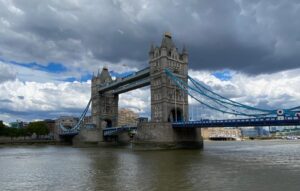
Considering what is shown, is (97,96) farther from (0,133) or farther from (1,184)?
(1,184)

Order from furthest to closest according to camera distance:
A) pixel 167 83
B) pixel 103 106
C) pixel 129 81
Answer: pixel 103 106 < pixel 129 81 < pixel 167 83

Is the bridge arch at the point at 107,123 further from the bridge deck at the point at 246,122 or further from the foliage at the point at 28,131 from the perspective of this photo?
the bridge deck at the point at 246,122

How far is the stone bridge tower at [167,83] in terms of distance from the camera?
7338 centimetres

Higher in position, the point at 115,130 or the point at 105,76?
the point at 105,76

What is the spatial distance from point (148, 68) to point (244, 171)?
173 feet

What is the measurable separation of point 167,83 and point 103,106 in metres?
34.3

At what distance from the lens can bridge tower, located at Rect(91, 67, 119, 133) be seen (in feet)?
339

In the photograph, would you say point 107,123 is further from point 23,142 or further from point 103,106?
point 23,142

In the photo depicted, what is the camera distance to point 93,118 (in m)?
107

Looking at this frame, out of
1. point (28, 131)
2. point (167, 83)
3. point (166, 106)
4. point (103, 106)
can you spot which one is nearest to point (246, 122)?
point (166, 106)

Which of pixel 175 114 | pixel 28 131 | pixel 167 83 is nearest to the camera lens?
pixel 167 83

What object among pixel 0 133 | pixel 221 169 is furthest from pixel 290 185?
pixel 0 133

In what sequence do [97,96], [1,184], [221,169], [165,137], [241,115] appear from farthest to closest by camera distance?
[97,96] → [165,137] → [241,115] → [221,169] → [1,184]

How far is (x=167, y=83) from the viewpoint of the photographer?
243 ft
